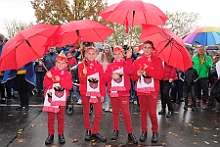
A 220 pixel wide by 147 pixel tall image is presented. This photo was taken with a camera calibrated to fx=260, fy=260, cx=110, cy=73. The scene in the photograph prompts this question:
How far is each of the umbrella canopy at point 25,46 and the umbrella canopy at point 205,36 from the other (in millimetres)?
4353

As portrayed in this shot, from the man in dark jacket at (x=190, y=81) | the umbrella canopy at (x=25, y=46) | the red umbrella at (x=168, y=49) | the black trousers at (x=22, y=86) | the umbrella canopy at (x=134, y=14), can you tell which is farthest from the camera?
the man in dark jacket at (x=190, y=81)

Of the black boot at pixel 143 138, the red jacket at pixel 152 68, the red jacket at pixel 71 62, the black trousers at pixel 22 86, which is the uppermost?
the red jacket at pixel 71 62

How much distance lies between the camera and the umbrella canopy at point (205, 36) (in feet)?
23.1

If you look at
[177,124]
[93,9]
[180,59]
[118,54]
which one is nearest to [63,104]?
[118,54]

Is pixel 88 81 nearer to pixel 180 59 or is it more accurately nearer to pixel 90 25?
pixel 90 25

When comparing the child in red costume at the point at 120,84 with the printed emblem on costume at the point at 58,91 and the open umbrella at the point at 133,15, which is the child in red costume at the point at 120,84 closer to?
the open umbrella at the point at 133,15

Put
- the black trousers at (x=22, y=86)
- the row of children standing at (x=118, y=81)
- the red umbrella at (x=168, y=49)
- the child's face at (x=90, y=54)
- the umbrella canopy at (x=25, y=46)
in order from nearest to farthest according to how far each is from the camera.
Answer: the umbrella canopy at (x=25, y=46)
the red umbrella at (x=168, y=49)
the row of children standing at (x=118, y=81)
the child's face at (x=90, y=54)
the black trousers at (x=22, y=86)

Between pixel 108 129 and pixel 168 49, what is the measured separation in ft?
7.82

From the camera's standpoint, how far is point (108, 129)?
604cm

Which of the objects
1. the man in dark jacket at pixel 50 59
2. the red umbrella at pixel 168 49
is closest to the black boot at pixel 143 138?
the red umbrella at pixel 168 49

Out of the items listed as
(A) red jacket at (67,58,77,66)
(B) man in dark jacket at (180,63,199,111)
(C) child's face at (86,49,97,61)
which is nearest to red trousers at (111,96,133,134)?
(C) child's face at (86,49,97,61)

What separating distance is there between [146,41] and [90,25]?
1205mm

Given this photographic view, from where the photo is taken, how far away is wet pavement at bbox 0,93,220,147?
512 centimetres

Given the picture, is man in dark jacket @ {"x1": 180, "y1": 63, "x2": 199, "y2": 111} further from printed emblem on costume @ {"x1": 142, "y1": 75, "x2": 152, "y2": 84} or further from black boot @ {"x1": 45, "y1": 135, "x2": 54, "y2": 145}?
black boot @ {"x1": 45, "y1": 135, "x2": 54, "y2": 145}
